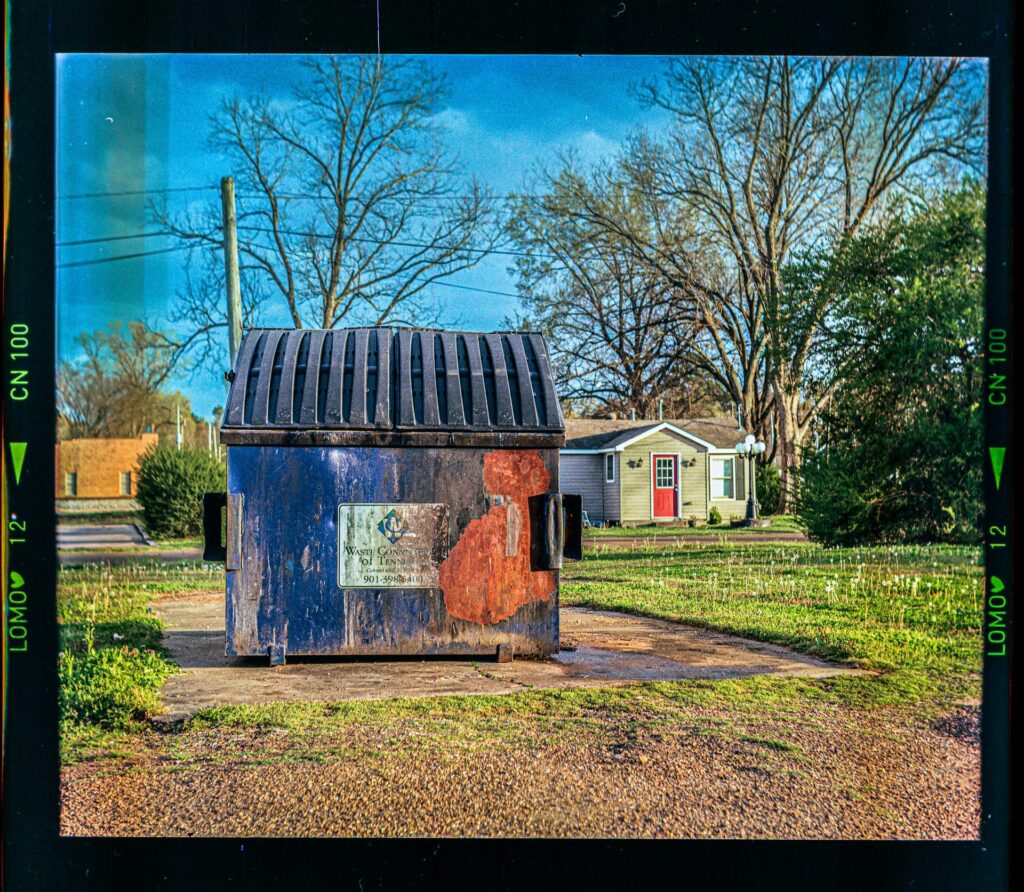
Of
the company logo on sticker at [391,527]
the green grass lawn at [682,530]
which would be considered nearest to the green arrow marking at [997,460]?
the company logo on sticker at [391,527]

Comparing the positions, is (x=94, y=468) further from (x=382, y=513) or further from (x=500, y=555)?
(x=500, y=555)

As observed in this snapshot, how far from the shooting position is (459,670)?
529cm

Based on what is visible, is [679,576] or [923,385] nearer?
[923,385]

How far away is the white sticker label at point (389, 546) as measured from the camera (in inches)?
203

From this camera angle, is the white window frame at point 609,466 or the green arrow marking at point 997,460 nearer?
the green arrow marking at point 997,460

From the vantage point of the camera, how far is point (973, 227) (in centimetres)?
552

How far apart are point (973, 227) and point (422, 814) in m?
5.00

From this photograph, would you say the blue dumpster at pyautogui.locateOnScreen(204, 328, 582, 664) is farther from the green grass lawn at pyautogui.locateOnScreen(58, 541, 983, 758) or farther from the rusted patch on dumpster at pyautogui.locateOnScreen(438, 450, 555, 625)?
the green grass lawn at pyautogui.locateOnScreen(58, 541, 983, 758)

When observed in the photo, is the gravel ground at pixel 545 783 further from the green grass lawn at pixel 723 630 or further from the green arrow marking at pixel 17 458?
the green arrow marking at pixel 17 458

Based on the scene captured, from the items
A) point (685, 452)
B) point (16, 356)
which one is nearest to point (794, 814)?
point (16, 356)

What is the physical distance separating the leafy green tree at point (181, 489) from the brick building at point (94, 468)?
365cm

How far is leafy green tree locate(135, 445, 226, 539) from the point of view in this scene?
32.4 feet

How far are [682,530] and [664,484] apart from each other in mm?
2795

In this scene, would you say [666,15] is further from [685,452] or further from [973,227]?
Answer: [685,452]
